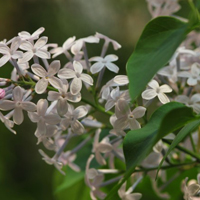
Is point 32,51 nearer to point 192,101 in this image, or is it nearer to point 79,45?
point 79,45

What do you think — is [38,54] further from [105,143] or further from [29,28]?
[29,28]

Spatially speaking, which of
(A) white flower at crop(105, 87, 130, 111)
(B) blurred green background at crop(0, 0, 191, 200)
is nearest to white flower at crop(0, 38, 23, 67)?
(A) white flower at crop(105, 87, 130, 111)

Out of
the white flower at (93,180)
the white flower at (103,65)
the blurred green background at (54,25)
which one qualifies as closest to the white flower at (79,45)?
the white flower at (103,65)

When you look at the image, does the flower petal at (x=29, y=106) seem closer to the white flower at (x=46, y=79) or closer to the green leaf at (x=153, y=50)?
the white flower at (x=46, y=79)

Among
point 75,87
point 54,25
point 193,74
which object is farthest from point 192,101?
point 54,25

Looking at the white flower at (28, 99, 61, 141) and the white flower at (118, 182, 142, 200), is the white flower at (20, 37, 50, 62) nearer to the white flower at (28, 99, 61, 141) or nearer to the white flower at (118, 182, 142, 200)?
the white flower at (28, 99, 61, 141)

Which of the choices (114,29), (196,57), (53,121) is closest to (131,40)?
(114,29)
